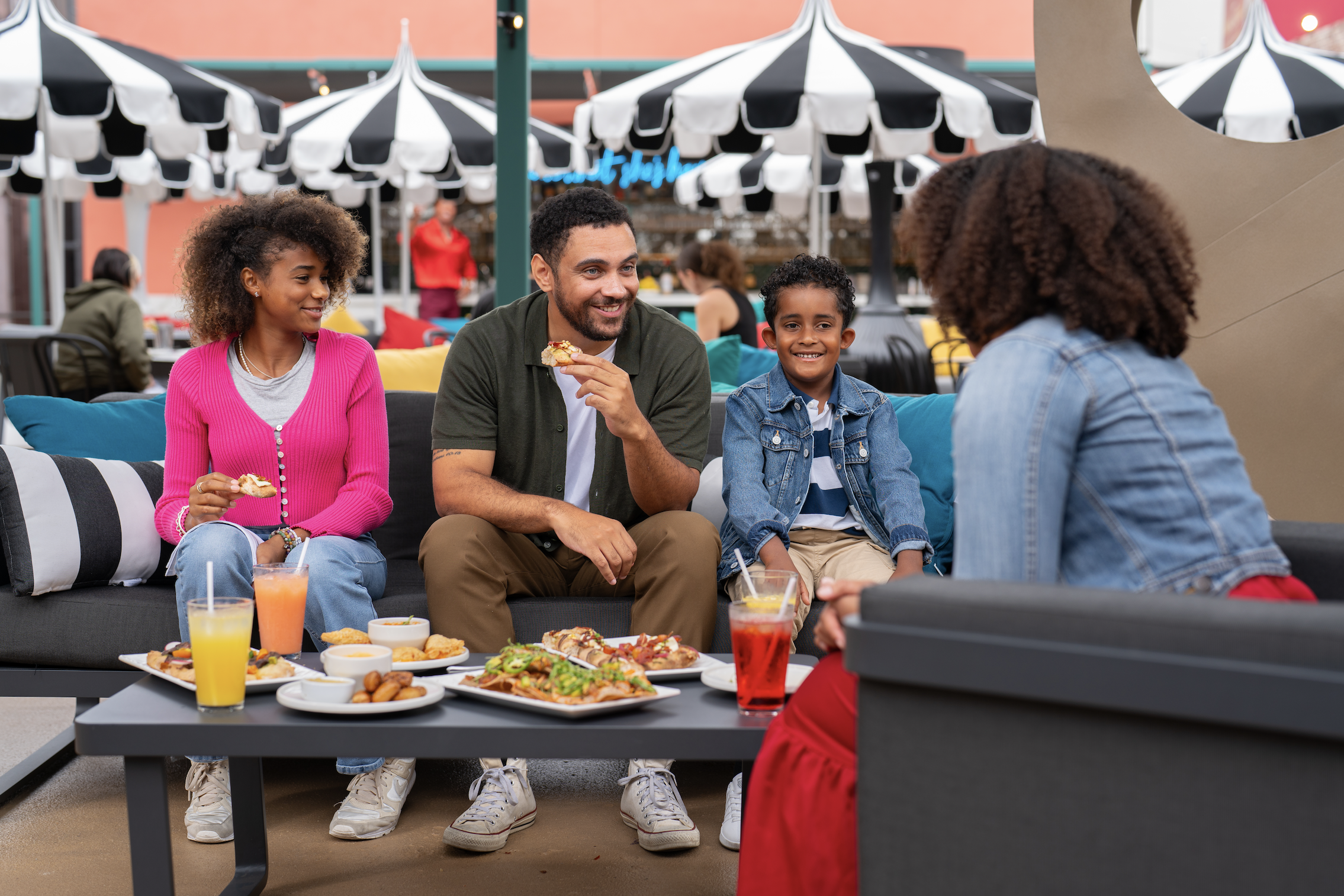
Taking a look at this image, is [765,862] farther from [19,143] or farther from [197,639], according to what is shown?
[19,143]

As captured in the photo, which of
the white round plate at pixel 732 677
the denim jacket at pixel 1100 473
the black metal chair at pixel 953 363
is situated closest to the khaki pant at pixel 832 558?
the white round plate at pixel 732 677

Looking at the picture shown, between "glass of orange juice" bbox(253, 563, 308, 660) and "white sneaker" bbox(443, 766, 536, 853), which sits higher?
"glass of orange juice" bbox(253, 563, 308, 660)

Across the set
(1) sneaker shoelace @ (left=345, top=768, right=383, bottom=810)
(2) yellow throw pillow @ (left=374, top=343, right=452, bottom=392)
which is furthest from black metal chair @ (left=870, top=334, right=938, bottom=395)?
(1) sneaker shoelace @ (left=345, top=768, right=383, bottom=810)

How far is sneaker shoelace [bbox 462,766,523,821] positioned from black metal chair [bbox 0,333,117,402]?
444 centimetres

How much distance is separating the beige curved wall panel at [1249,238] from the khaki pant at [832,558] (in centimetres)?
84

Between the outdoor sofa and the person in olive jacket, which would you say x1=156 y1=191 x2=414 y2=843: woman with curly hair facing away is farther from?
the person in olive jacket

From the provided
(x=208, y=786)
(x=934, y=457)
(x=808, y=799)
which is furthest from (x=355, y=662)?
(x=934, y=457)

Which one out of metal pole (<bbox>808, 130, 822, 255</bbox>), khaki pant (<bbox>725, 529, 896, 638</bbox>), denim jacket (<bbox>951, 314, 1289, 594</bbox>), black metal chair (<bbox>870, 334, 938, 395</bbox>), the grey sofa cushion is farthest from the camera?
metal pole (<bbox>808, 130, 822, 255</bbox>)

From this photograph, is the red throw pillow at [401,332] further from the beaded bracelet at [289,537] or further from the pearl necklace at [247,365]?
the beaded bracelet at [289,537]

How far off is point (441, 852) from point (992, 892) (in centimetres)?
136

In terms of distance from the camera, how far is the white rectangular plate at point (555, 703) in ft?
5.17

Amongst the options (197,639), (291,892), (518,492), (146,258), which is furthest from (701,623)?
(146,258)

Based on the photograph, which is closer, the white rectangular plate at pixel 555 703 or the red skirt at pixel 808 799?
the red skirt at pixel 808 799

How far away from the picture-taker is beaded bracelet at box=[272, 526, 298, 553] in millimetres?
2520
